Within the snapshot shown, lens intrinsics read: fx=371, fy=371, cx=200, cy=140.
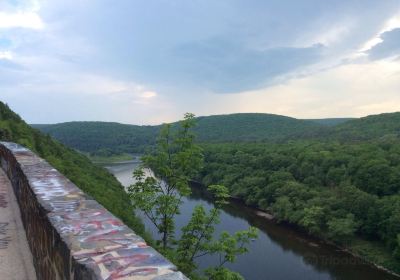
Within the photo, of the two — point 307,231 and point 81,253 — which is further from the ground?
point 81,253

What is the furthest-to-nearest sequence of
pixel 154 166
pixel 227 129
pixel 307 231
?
pixel 227 129, pixel 307 231, pixel 154 166

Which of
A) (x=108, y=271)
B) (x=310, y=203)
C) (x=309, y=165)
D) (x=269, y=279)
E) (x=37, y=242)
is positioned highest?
(x=108, y=271)

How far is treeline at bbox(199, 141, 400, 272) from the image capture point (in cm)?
3447

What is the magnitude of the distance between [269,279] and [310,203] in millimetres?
16444

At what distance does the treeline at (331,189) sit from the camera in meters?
34.5

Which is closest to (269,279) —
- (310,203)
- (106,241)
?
(310,203)

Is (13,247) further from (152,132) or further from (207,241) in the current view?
(152,132)

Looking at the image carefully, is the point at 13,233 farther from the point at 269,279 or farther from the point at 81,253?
the point at 269,279

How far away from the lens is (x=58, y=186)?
16.3 ft

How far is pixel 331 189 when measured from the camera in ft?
144

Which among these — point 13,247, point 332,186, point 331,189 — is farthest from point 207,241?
point 332,186

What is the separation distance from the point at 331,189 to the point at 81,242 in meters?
44.5

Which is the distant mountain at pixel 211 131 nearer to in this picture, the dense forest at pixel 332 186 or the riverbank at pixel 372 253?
the dense forest at pixel 332 186

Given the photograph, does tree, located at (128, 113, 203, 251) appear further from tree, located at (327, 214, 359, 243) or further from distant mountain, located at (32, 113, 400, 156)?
distant mountain, located at (32, 113, 400, 156)
